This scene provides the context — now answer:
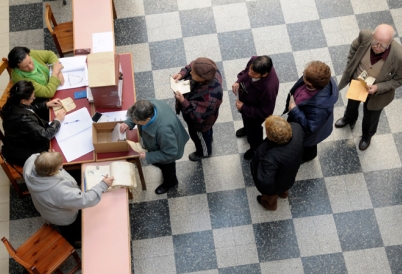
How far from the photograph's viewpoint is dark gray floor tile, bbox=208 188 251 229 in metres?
5.20

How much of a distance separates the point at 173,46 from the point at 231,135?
1.42 metres

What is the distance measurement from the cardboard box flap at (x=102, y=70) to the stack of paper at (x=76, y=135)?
465 mm

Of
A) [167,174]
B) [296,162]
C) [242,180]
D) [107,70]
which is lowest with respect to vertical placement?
[242,180]

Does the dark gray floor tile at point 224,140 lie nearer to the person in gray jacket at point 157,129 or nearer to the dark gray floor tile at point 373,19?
the person in gray jacket at point 157,129

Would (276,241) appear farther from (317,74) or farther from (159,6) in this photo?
(159,6)

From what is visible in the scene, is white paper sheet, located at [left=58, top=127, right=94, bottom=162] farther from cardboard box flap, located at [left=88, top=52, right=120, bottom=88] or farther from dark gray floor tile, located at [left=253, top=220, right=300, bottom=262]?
dark gray floor tile, located at [left=253, top=220, right=300, bottom=262]

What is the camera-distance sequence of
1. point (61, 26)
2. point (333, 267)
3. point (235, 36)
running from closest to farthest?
point (333, 267)
point (61, 26)
point (235, 36)

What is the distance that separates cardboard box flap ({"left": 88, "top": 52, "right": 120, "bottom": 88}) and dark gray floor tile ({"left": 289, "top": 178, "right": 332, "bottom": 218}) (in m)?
2.26

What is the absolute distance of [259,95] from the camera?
4520 millimetres

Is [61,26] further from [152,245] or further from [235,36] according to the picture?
[152,245]

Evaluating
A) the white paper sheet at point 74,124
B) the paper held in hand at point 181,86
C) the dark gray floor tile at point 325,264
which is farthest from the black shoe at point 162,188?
the dark gray floor tile at point 325,264

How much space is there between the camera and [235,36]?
6.24m

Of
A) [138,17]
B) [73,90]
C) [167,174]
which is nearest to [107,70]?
[73,90]

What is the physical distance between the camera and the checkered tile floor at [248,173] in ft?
16.5
